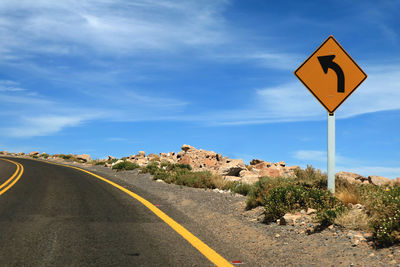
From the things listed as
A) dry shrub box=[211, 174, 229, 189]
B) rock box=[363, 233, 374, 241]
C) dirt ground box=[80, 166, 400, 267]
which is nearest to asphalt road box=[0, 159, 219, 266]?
dirt ground box=[80, 166, 400, 267]

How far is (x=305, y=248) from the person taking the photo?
576 cm

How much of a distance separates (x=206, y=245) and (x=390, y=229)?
2.87m

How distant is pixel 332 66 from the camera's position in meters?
8.59

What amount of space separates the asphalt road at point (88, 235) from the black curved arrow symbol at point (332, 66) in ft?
17.6

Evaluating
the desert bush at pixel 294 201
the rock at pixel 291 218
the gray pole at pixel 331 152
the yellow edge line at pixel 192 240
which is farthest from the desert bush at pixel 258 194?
the yellow edge line at pixel 192 240

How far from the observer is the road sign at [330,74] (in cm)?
846

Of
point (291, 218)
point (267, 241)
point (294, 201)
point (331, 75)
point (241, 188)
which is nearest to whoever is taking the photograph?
point (267, 241)

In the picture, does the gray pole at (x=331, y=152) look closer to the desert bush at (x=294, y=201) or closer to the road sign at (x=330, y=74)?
the road sign at (x=330, y=74)

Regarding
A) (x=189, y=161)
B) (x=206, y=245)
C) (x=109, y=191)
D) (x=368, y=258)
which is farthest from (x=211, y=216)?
(x=189, y=161)

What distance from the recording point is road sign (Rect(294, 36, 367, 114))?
846cm

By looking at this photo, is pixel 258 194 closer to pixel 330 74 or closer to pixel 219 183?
pixel 330 74

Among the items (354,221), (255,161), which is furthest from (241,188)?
(255,161)

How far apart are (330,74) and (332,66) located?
0.21m

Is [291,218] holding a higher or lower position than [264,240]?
higher
